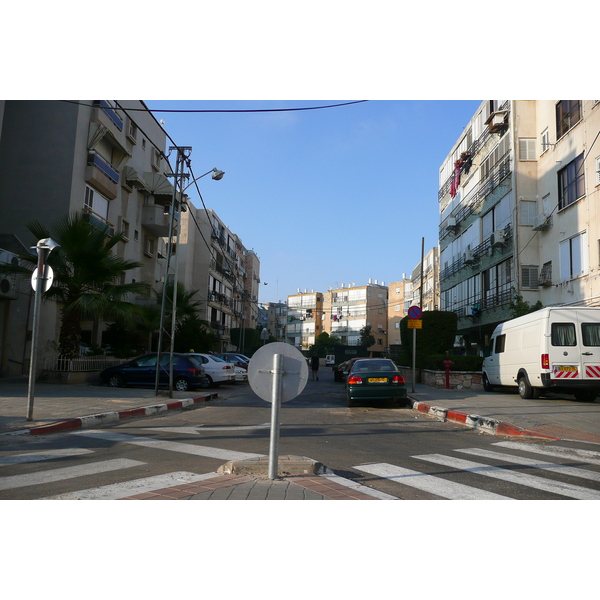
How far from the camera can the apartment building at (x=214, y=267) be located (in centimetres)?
5209

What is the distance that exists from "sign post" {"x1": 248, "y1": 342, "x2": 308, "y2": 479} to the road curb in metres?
6.15

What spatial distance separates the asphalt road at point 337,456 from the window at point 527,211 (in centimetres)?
1677

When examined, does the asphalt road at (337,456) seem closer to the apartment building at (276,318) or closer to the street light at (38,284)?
the street light at (38,284)

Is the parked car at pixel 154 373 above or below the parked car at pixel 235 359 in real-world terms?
below

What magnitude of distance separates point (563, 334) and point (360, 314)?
83.1 metres

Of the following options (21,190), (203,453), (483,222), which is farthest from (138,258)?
(203,453)

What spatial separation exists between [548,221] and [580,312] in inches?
415

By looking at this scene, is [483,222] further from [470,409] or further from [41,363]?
[41,363]

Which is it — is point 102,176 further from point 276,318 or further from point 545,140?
point 276,318

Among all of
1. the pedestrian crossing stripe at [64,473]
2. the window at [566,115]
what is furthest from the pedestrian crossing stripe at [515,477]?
the window at [566,115]

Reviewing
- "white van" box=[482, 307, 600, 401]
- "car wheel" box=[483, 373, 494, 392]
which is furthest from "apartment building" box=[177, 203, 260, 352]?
"white van" box=[482, 307, 600, 401]

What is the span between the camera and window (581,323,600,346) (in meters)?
14.5

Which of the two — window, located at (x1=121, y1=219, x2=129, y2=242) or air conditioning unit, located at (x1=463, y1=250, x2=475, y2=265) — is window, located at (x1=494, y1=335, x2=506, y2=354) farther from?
Result: window, located at (x1=121, y1=219, x2=129, y2=242)

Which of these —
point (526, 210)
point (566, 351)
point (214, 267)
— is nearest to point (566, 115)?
point (526, 210)
